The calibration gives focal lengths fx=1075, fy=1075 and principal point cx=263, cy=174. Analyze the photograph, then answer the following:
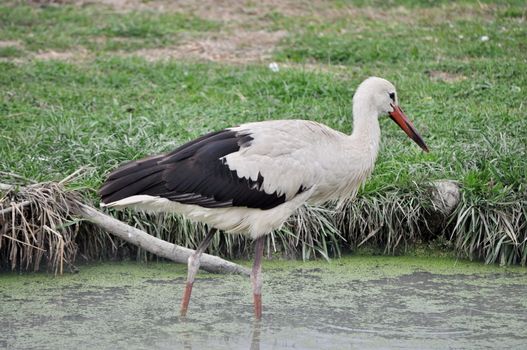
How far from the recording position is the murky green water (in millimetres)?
6324

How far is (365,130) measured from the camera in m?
6.97

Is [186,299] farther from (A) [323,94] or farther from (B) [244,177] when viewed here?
(A) [323,94]

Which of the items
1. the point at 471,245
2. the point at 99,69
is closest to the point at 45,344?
the point at 471,245

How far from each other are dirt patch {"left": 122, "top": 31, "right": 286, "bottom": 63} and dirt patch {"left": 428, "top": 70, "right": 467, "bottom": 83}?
5.80 ft

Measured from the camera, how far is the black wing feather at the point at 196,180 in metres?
6.50

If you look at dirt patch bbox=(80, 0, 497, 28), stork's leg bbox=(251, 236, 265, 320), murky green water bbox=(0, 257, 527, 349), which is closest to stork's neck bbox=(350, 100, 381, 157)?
stork's leg bbox=(251, 236, 265, 320)

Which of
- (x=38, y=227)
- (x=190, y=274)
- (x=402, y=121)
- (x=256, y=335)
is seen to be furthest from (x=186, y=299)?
(x=402, y=121)

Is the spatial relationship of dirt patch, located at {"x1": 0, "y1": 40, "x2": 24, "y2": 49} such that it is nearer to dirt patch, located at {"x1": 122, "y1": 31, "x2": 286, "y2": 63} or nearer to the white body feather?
dirt patch, located at {"x1": 122, "y1": 31, "x2": 286, "y2": 63}

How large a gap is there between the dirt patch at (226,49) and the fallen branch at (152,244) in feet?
14.0

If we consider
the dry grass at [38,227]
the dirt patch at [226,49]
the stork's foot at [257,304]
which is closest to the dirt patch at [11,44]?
the dirt patch at [226,49]

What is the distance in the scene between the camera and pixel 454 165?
27.3ft

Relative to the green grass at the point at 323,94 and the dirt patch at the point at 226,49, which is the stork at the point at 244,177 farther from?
the dirt patch at the point at 226,49

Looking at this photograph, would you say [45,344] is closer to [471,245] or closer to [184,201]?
[184,201]

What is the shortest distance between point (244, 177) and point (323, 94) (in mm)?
3678
